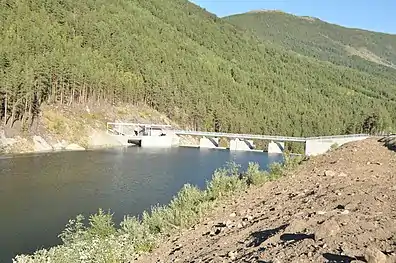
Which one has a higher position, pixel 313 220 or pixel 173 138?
pixel 313 220

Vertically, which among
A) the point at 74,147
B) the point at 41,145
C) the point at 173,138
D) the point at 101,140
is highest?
the point at 173,138

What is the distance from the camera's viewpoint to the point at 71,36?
404 feet

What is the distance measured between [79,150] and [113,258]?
2591 inches

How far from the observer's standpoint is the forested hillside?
8362 centimetres

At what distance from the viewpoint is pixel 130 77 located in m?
118

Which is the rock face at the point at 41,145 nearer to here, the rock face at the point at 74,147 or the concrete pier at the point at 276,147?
the rock face at the point at 74,147

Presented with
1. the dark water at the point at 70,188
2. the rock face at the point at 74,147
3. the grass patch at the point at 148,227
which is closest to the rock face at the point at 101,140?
the rock face at the point at 74,147

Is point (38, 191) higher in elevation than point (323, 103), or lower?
lower

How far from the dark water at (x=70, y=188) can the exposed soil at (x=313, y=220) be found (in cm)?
1331

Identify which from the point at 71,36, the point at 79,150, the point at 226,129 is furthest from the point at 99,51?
the point at 79,150

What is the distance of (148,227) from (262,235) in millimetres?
6535

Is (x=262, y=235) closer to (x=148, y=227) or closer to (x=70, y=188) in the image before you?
(x=148, y=227)

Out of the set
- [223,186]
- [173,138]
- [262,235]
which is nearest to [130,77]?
[173,138]

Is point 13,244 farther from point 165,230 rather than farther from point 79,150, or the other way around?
point 79,150
